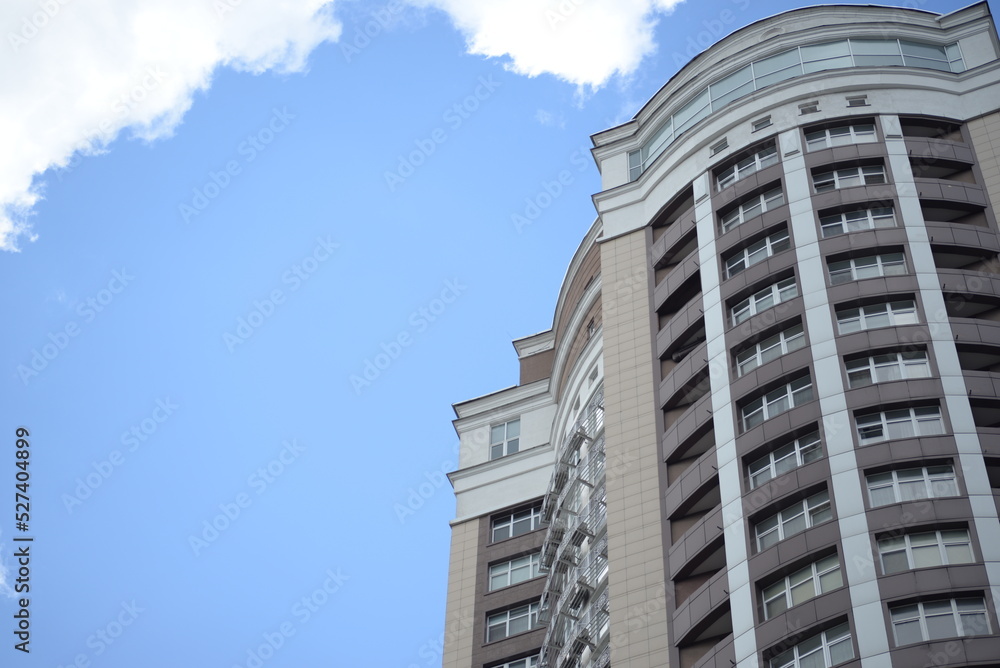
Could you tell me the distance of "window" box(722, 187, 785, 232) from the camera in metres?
60.9

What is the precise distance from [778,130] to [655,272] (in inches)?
350

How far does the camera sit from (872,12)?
224ft

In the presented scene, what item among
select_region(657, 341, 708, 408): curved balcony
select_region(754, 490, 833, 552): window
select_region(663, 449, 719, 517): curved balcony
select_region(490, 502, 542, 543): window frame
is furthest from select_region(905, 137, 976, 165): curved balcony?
select_region(490, 502, 542, 543): window frame

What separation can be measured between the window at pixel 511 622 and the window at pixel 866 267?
2330 centimetres

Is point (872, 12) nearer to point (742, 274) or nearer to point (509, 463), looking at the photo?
point (742, 274)

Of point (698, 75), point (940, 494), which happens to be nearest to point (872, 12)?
point (698, 75)

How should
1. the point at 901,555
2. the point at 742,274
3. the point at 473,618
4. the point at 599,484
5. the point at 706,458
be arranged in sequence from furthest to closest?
→ the point at 473,618
the point at 599,484
the point at 742,274
the point at 706,458
the point at 901,555

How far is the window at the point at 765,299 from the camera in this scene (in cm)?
5659

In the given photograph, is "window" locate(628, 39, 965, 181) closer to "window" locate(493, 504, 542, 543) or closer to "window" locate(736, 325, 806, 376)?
"window" locate(736, 325, 806, 376)

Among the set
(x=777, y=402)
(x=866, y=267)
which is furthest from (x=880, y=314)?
(x=777, y=402)

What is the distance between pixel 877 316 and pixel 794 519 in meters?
10.2

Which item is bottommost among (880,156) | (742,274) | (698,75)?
(742,274)

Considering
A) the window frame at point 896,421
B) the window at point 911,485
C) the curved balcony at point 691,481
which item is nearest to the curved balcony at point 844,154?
the window frame at point 896,421

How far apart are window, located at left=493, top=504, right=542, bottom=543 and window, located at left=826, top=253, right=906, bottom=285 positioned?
75.3 feet
